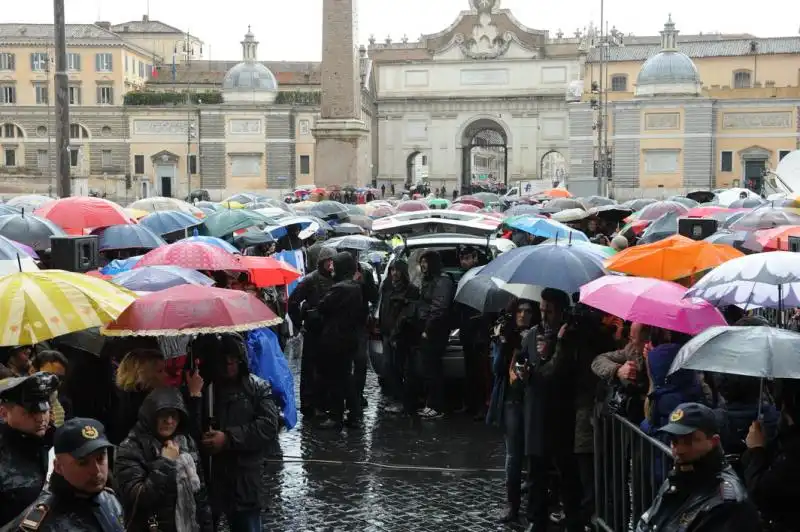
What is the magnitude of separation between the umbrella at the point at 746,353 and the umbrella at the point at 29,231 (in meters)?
7.34

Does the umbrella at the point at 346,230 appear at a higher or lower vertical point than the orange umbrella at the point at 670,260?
lower

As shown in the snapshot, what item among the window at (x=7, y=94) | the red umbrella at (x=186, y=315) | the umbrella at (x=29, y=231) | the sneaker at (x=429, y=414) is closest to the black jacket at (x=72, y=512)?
the red umbrella at (x=186, y=315)

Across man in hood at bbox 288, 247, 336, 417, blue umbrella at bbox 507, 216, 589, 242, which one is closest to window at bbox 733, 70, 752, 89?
blue umbrella at bbox 507, 216, 589, 242

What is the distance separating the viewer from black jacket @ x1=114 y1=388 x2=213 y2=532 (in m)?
4.89

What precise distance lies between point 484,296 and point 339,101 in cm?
1874

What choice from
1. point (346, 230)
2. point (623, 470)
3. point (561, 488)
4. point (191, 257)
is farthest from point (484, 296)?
point (346, 230)

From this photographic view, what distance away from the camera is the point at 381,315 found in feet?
→ 36.6

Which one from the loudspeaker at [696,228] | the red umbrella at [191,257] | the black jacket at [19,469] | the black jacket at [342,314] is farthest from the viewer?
the loudspeaker at [696,228]

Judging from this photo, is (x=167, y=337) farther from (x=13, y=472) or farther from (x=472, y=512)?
(x=472, y=512)

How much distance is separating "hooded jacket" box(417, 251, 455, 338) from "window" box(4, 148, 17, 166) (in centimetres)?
5837

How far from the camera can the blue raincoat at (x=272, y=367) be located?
7660 mm

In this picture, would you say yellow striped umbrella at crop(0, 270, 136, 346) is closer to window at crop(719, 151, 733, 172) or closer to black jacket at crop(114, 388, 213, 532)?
black jacket at crop(114, 388, 213, 532)

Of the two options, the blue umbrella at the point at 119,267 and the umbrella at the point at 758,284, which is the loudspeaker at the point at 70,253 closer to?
the blue umbrella at the point at 119,267

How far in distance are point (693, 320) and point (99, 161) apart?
59.5 m
